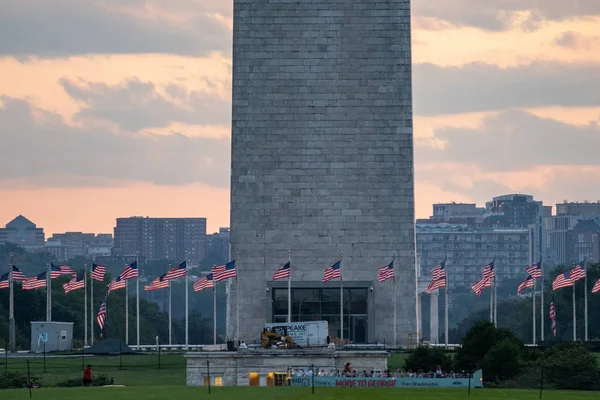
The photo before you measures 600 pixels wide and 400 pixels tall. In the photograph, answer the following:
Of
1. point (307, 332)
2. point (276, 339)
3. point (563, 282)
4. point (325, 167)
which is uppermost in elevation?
point (325, 167)

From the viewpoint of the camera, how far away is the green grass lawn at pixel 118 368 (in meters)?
97.2

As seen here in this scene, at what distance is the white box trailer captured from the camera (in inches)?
4090

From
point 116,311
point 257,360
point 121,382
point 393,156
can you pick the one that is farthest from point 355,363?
point 116,311

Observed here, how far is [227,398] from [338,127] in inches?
1840

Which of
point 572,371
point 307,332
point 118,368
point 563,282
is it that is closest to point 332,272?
point 307,332

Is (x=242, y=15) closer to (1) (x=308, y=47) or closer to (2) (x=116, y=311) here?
(1) (x=308, y=47)

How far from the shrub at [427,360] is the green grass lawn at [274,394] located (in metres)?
17.6

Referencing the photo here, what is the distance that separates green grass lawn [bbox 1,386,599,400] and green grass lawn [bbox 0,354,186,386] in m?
15.8

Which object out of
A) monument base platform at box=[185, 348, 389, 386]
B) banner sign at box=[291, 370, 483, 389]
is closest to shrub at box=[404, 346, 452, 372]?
monument base platform at box=[185, 348, 389, 386]

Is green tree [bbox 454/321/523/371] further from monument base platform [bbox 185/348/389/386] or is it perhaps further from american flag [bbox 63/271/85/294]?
american flag [bbox 63/271/85/294]

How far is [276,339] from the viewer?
104 m

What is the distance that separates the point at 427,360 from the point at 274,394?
2326 centimetres

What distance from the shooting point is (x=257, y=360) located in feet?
327

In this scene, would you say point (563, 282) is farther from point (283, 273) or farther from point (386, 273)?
point (283, 273)
